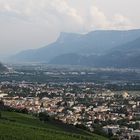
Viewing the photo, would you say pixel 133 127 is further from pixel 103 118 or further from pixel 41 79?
pixel 41 79

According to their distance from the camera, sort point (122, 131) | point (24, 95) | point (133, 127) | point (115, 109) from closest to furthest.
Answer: point (122, 131)
point (133, 127)
point (115, 109)
point (24, 95)

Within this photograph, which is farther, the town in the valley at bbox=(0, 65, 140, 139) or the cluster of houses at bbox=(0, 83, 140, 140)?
the cluster of houses at bbox=(0, 83, 140, 140)

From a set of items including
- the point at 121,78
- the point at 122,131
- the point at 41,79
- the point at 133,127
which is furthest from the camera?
the point at 121,78

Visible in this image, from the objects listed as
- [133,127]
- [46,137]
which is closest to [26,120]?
[46,137]

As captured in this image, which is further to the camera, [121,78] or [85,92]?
[121,78]

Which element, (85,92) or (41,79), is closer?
(85,92)

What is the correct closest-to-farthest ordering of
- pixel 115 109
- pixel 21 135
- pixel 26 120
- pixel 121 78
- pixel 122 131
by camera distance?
pixel 21 135
pixel 26 120
pixel 122 131
pixel 115 109
pixel 121 78

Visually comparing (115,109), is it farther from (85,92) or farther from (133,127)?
(85,92)

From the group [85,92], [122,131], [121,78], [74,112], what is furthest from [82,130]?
[121,78]

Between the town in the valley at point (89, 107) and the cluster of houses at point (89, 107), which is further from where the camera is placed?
the cluster of houses at point (89, 107)
